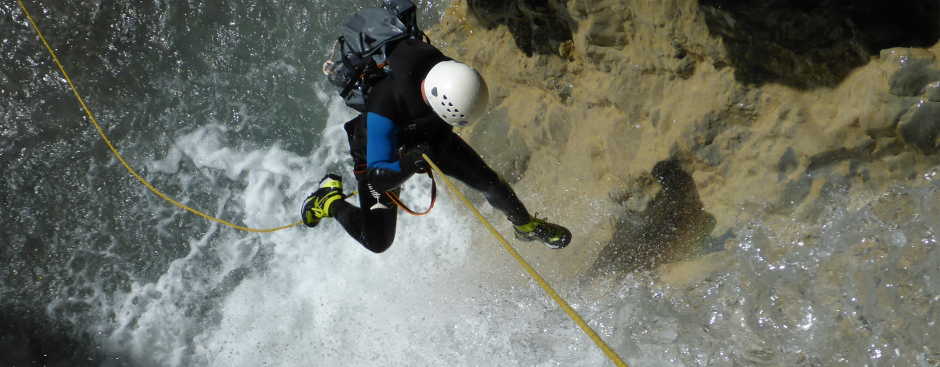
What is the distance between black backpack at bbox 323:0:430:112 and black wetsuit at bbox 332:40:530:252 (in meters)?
0.09

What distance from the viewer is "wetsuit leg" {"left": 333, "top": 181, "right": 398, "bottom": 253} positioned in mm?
3600

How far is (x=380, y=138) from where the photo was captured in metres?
3.03

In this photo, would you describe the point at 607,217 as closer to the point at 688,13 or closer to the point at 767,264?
the point at 767,264

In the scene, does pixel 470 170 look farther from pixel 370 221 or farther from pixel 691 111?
pixel 691 111

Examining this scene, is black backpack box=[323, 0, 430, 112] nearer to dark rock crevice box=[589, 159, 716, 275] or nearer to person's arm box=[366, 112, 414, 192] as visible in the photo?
person's arm box=[366, 112, 414, 192]

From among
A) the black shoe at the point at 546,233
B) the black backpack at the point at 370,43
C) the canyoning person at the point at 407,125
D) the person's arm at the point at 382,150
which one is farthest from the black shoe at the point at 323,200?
the black shoe at the point at 546,233

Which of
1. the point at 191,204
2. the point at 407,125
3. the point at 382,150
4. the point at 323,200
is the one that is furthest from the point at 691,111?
the point at 191,204

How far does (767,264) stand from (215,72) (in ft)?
15.0

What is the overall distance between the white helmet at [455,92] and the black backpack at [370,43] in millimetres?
351

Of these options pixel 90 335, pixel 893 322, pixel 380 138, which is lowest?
pixel 90 335

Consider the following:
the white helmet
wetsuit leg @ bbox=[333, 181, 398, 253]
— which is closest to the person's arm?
the white helmet

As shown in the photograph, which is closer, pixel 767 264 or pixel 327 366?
pixel 767 264

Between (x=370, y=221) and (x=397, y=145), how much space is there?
2.33ft

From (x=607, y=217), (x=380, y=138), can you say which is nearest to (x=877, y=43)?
(x=607, y=217)
